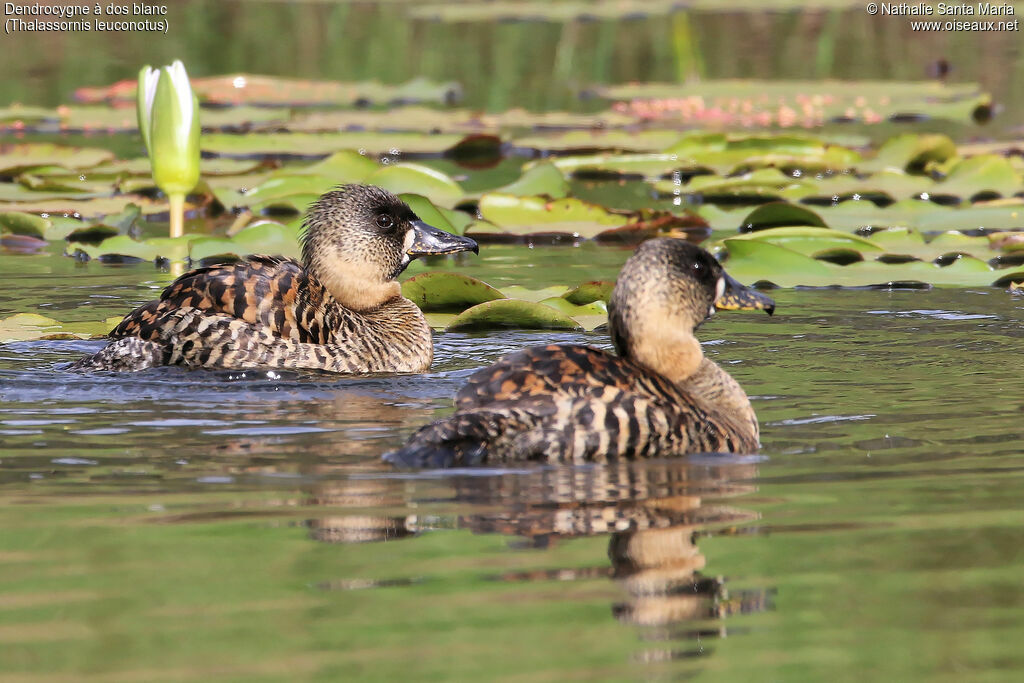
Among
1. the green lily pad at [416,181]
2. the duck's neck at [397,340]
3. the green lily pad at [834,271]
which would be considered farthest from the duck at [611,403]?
the green lily pad at [416,181]

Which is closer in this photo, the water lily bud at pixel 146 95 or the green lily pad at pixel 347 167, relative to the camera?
the water lily bud at pixel 146 95

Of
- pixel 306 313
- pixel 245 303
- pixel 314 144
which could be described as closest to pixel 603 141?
pixel 314 144

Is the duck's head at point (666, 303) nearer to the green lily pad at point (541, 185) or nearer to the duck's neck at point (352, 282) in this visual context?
the duck's neck at point (352, 282)

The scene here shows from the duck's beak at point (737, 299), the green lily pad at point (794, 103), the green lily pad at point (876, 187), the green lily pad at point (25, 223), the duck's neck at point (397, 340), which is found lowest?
the duck's neck at point (397, 340)

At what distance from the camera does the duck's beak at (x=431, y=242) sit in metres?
9.72

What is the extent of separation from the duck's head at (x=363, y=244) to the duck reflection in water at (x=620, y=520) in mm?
3376

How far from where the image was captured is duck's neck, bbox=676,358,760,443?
6980 mm

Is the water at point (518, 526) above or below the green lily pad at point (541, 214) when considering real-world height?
below

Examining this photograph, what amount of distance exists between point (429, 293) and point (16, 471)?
4141mm

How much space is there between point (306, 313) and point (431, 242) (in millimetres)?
1153

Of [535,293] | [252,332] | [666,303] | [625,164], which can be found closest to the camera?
[666,303]

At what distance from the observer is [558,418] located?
6496mm

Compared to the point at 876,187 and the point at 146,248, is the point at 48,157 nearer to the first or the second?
the point at 146,248

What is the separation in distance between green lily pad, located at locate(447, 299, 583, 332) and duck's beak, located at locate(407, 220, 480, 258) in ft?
1.25
